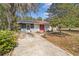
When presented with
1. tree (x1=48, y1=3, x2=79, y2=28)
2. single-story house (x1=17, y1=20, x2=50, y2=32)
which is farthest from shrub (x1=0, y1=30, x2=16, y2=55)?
tree (x1=48, y1=3, x2=79, y2=28)

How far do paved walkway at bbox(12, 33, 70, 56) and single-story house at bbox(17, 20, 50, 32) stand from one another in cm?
9

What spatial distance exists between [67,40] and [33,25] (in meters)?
0.57

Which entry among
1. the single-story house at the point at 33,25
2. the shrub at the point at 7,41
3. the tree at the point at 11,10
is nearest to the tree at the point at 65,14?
the single-story house at the point at 33,25

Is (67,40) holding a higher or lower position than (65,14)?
lower

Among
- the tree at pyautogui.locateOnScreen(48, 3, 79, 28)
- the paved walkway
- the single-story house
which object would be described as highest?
the tree at pyautogui.locateOnScreen(48, 3, 79, 28)

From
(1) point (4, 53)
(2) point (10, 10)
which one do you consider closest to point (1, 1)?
(2) point (10, 10)

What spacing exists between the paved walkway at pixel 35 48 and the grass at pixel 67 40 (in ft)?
0.23

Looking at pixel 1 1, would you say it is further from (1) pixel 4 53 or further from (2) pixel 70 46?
(2) pixel 70 46

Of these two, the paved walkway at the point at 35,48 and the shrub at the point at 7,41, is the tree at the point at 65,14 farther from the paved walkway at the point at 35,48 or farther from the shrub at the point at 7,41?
the shrub at the point at 7,41

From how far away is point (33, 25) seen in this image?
3.70m

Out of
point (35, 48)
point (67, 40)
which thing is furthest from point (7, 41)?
point (67, 40)

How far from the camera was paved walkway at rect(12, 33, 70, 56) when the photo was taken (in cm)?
359

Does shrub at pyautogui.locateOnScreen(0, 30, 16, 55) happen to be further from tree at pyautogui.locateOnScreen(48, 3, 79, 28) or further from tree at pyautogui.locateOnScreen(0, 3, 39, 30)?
tree at pyautogui.locateOnScreen(48, 3, 79, 28)

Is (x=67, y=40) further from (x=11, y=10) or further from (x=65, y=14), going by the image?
(x=11, y=10)
